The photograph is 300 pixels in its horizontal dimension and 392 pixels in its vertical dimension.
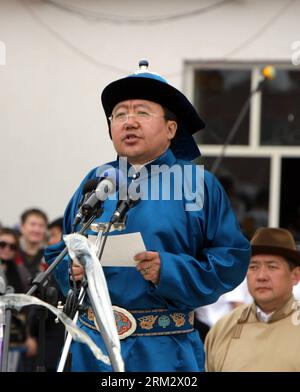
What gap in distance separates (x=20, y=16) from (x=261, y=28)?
210cm

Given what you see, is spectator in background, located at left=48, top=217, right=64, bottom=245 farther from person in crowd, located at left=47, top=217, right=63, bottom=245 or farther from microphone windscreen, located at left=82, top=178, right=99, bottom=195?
microphone windscreen, located at left=82, top=178, right=99, bottom=195

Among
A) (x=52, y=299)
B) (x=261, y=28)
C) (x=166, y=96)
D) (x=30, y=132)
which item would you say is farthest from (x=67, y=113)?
(x=52, y=299)

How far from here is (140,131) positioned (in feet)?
14.8

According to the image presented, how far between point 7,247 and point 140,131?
360 centimetres

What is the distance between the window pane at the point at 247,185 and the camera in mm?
9352

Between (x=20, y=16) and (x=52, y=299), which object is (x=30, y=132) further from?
(x=52, y=299)

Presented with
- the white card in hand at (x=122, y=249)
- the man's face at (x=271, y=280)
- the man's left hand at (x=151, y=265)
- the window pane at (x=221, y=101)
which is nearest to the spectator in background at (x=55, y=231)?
the window pane at (x=221, y=101)

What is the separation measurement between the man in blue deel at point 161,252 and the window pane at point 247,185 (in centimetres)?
469

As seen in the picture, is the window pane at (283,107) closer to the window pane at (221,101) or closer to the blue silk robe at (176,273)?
the window pane at (221,101)

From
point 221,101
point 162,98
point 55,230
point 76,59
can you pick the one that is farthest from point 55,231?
point 162,98

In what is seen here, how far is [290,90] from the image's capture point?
938cm

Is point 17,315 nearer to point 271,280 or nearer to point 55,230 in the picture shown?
point 55,230

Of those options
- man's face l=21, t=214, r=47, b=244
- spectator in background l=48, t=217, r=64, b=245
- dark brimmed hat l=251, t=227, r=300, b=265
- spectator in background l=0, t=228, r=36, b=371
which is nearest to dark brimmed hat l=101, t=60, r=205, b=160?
dark brimmed hat l=251, t=227, r=300, b=265

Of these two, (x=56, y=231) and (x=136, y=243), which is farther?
(x=56, y=231)
